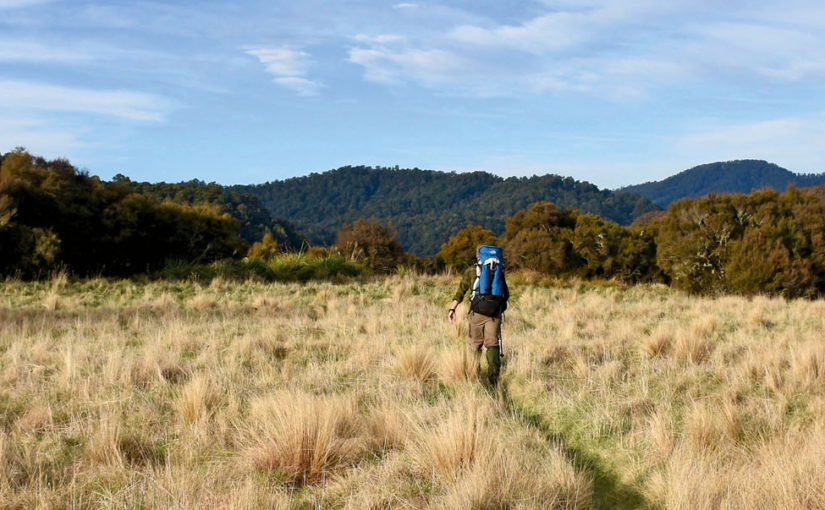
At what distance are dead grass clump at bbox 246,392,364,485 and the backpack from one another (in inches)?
94.0

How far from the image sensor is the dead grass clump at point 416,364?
259 inches

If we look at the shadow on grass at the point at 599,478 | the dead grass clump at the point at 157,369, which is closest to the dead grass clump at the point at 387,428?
the shadow on grass at the point at 599,478

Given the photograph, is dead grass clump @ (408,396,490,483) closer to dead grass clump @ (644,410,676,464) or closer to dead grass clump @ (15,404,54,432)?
dead grass clump @ (644,410,676,464)

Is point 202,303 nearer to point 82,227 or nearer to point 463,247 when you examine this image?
point 82,227

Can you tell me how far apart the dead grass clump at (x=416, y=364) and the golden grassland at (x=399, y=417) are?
0.02 meters

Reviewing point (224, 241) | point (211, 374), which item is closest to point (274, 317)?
point (211, 374)

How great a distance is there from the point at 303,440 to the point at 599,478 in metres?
2.06

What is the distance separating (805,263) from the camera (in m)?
16.8

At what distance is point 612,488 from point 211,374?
3.92 m

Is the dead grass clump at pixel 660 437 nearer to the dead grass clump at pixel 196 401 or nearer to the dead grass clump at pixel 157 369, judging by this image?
the dead grass clump at pixel 196 401

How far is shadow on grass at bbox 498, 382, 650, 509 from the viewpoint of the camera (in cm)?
376

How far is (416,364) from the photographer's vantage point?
6.70 meters

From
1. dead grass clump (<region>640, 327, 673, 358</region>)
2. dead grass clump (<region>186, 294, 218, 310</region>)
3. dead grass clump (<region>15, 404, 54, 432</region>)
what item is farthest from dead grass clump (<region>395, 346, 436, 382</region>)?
dead grass clump (<region>186, 294, 218, 310</region>)

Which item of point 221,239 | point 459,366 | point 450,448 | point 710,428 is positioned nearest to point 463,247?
point 221,239
